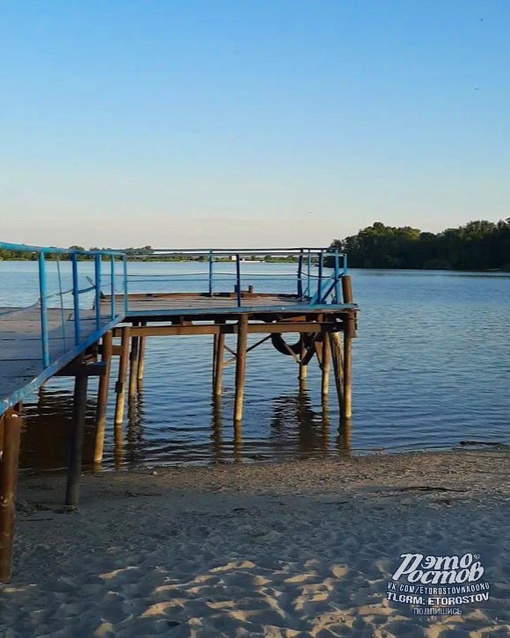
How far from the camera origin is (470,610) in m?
5.53

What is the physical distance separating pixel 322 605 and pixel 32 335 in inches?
219

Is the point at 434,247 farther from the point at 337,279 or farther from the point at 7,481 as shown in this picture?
the point at 7,481

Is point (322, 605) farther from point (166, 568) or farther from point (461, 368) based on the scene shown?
point (461, 368)

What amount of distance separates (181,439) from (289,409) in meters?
3.88

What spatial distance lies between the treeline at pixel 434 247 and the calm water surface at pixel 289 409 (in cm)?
9651

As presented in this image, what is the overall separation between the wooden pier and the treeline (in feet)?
346

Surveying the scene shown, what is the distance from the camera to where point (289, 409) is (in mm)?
17250

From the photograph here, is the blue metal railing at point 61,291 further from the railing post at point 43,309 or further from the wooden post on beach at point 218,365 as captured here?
the wooden post on beach at point 218,365

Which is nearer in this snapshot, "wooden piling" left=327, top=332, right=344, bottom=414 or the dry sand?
the dry sand

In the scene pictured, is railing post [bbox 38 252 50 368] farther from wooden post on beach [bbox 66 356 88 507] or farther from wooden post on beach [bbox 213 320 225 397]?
wooden post on beach [bbox 213 320 225 397]

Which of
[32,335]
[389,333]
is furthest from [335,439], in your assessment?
[389,333]

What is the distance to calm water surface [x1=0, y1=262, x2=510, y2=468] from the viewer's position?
1343 centimetres

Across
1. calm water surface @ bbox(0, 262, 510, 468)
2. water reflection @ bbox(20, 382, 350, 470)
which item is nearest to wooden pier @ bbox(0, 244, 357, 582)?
water reflection @ bbox(20, 382, 350, 470)

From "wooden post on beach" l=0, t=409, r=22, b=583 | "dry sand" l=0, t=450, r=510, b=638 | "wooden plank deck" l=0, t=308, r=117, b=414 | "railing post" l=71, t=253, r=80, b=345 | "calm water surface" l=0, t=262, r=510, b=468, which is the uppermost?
"railing post" l=71, t=253, r=80, b=345
